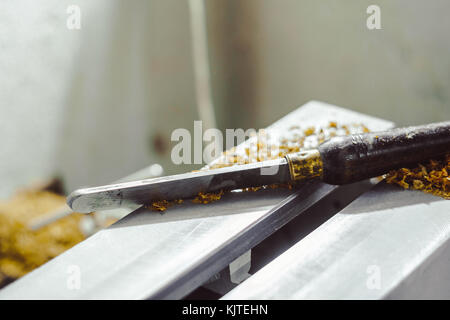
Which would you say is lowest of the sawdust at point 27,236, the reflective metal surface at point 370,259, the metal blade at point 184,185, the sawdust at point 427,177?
the sawdust at point 27,236

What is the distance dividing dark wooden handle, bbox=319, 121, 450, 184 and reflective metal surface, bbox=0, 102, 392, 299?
0.34ft

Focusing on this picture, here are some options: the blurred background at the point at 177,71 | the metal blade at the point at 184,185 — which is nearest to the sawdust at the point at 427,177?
the metal blade at the point at 184,185

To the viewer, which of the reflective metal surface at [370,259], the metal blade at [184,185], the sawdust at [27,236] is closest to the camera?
the reflective metal surface at [370,259]

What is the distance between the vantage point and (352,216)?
944 millimetres

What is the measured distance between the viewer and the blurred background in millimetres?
2096

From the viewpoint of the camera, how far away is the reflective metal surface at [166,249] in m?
0.81

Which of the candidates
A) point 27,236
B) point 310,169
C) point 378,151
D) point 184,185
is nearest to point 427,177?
point 378,151

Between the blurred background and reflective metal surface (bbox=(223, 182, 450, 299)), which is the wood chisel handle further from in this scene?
the blurred background

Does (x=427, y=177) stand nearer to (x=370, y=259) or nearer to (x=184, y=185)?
(x=370, y=259)

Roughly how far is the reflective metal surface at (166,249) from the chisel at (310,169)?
4cm

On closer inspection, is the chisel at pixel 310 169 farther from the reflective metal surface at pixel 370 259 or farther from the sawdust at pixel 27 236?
the sawdust at pixel 27 236

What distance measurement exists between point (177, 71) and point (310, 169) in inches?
73.9

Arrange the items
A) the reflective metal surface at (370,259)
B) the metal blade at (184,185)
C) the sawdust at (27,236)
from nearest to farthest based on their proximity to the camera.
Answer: the reflective metal surface at (370,259)
the metal blade at (184,185)
the sawdust at (27,236)

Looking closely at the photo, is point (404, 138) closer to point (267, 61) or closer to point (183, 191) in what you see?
point (183, 191)
